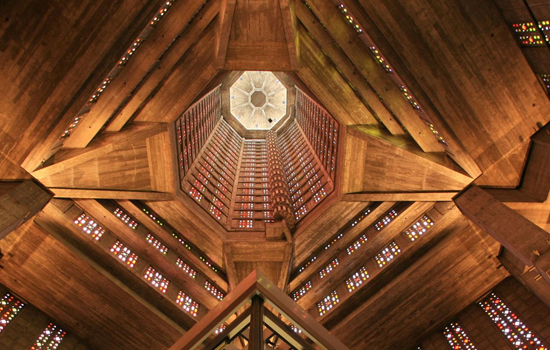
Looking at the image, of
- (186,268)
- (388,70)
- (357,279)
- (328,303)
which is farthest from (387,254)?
(186,268)

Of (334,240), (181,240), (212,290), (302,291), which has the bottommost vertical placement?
(302,291)

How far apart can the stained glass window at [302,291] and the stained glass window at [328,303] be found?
1.24 metres

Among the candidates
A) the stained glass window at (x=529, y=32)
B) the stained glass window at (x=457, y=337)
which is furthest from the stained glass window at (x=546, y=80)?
the stained glass window at (x=457, y=337)

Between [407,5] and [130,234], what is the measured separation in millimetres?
17875

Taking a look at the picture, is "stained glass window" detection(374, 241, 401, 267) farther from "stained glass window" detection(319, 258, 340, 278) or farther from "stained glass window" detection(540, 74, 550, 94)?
"stained glass window" detection(540, 74, 550, 94)

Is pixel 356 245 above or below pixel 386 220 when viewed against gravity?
below

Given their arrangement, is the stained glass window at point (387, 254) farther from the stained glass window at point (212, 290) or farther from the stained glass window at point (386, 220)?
the stained glass window at point (212, 290)

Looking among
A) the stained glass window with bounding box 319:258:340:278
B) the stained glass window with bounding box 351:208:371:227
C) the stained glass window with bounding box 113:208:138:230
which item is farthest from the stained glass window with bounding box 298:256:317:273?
the stained glass window with bounding box 113:208:138:230

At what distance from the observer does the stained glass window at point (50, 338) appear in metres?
17.6

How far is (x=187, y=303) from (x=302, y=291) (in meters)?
7.21

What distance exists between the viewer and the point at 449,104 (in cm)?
1516

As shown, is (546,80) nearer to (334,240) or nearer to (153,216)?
(334,240)

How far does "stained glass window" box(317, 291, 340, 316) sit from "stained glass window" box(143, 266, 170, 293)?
9021 mm

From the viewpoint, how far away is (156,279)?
20.4 metres
